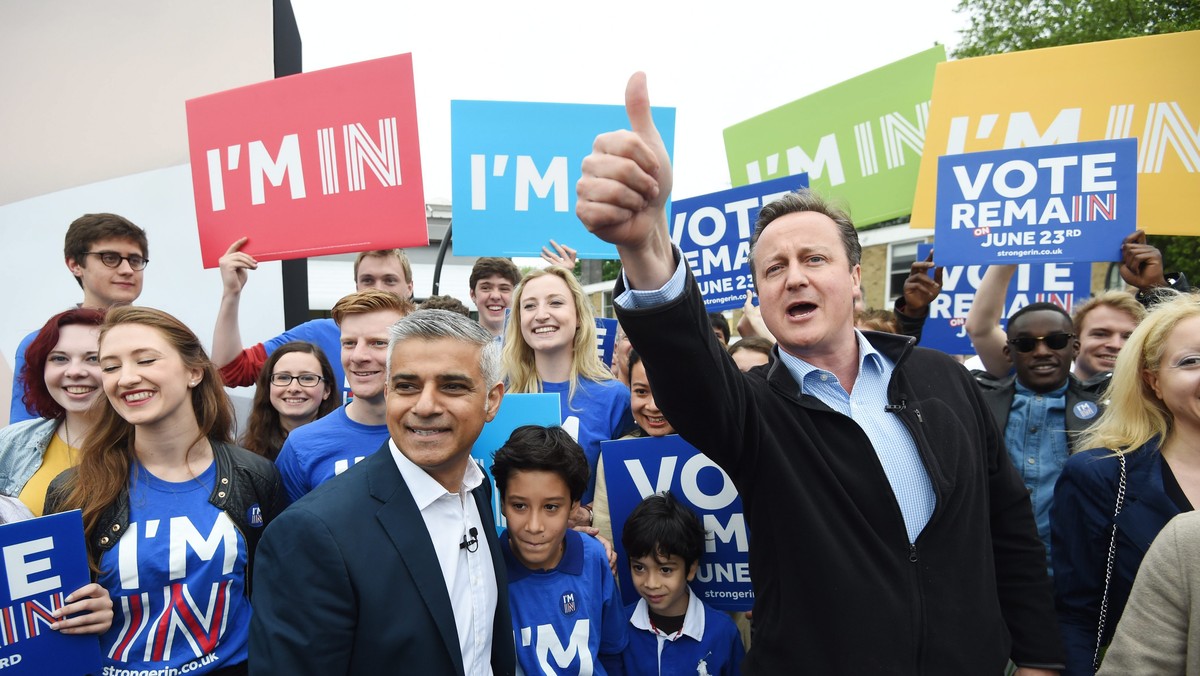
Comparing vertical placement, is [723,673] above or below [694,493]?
below

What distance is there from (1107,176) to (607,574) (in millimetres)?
3501

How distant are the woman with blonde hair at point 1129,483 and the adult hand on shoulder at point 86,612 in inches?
112

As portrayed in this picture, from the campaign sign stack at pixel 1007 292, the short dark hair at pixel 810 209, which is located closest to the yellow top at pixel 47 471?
the short dark hair at pixel 810 209

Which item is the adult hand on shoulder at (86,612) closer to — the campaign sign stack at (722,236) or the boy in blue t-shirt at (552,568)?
the boy in blue t-shirt at (552,568)

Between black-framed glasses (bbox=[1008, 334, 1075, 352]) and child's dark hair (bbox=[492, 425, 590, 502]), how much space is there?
6.99 feet

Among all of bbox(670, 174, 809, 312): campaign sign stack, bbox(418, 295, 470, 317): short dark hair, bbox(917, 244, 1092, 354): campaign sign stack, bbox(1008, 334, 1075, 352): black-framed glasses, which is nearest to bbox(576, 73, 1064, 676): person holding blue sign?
bbox(1008, 334, 1075, 352): black-framed glasses

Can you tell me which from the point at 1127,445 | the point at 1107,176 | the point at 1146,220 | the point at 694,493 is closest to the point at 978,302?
the point at 1107,176

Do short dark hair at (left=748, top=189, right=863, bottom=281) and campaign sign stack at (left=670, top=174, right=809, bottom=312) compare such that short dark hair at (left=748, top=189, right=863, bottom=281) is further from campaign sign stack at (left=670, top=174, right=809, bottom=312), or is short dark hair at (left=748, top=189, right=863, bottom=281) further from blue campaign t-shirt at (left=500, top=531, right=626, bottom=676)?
campaign sign stack at (left=670, top=174, right=809, bottom=312)

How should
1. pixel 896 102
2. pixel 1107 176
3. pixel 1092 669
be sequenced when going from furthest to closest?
pixel 896 102 → pixel 1107 176 → pixel 1092 669

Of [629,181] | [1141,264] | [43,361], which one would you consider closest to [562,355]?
[43,361]

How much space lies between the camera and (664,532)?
2.97 metres

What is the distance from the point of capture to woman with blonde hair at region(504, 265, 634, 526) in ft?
12.6

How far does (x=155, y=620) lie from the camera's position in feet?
7.75

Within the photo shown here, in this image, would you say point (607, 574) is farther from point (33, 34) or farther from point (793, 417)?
point (33, 34)
